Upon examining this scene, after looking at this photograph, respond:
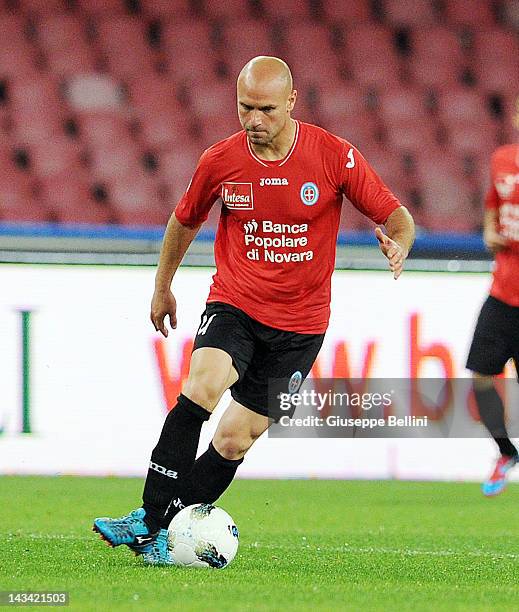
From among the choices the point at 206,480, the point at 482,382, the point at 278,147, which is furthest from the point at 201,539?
the point at 482,382

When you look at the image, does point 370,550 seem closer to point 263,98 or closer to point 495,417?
point 263,98

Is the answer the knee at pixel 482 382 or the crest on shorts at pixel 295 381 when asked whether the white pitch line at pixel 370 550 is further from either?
the knee at pixel 482 382

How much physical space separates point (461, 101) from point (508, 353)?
16.0ft

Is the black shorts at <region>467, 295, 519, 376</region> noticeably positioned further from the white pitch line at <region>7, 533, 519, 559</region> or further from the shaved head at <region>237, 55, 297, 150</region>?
the shaved head at <region>237, 55, 297, 150</region>

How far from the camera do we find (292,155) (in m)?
4.85

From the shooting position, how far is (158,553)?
4652 mm

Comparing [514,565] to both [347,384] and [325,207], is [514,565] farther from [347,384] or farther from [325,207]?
[347,384]

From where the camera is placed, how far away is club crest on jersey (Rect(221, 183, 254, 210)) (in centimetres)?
481

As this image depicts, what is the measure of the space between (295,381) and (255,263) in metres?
0.47

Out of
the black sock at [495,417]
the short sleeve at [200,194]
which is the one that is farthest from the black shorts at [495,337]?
the short sleeve at [200,194]

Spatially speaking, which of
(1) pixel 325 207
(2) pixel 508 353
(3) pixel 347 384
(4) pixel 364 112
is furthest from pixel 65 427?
(4) pixel 364 112

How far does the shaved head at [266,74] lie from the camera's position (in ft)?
15.1

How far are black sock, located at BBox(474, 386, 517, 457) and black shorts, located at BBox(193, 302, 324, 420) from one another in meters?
2.54

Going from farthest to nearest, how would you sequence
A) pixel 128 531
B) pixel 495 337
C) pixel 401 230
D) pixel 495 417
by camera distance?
pixel 495 417 < pixel 495 337 < pixel 401 230 < pixel 128 531
